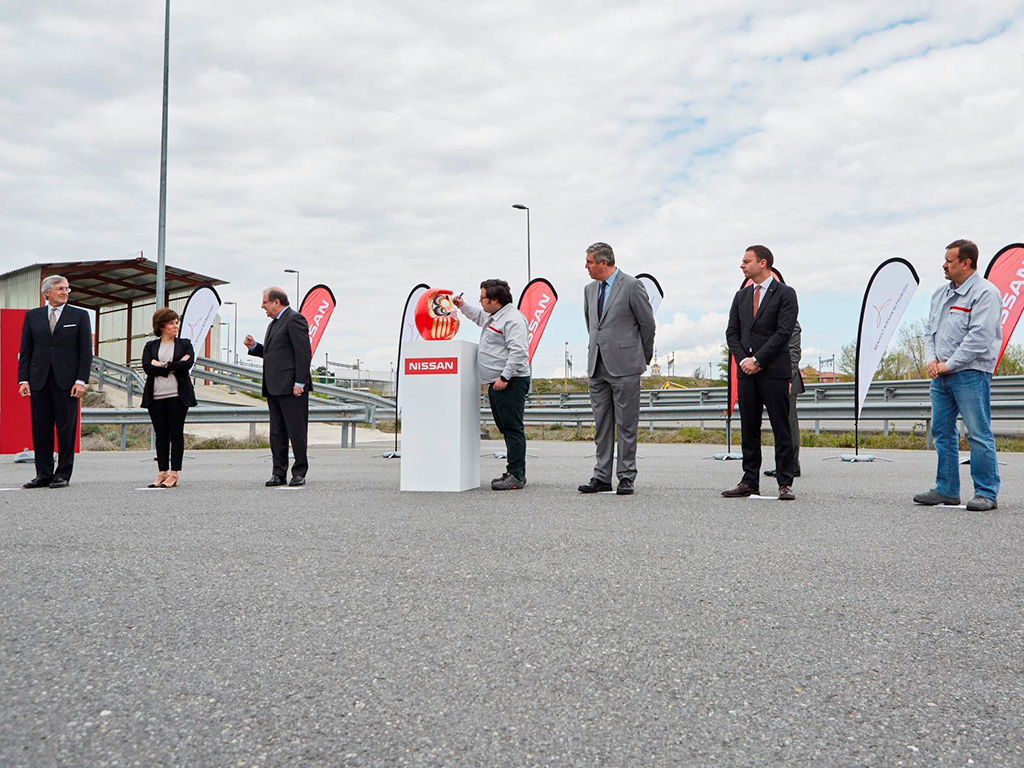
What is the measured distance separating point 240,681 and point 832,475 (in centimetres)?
770

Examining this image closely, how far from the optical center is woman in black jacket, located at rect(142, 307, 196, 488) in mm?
7598

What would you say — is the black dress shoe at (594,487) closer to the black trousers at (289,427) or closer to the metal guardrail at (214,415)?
the black trousers at (289,427)

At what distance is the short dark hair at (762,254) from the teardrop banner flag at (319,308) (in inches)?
427

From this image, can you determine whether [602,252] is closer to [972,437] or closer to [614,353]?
[614,353]

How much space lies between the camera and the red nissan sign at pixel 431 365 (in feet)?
24.2

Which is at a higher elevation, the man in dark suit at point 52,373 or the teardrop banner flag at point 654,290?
the teardrop banner flag at point 654,290

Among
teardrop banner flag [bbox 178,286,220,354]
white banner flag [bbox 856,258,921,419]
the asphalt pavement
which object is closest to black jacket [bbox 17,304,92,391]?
the asphalt pavement

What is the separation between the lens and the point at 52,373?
7.64 metres

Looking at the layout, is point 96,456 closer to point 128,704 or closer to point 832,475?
point 832,475

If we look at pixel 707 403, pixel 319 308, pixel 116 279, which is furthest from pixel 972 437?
pixel 116 279

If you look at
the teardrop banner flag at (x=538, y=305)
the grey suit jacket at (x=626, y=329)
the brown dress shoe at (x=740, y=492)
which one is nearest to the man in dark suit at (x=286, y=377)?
the grey suit jacket at (x=626, y=329)

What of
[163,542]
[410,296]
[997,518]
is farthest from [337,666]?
[410,296]

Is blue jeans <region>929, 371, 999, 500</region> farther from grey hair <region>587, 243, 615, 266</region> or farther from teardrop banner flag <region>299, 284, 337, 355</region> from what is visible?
teardrop banner flag <region>299, 284, 337, 355</region>

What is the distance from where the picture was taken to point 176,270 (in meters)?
29.6
